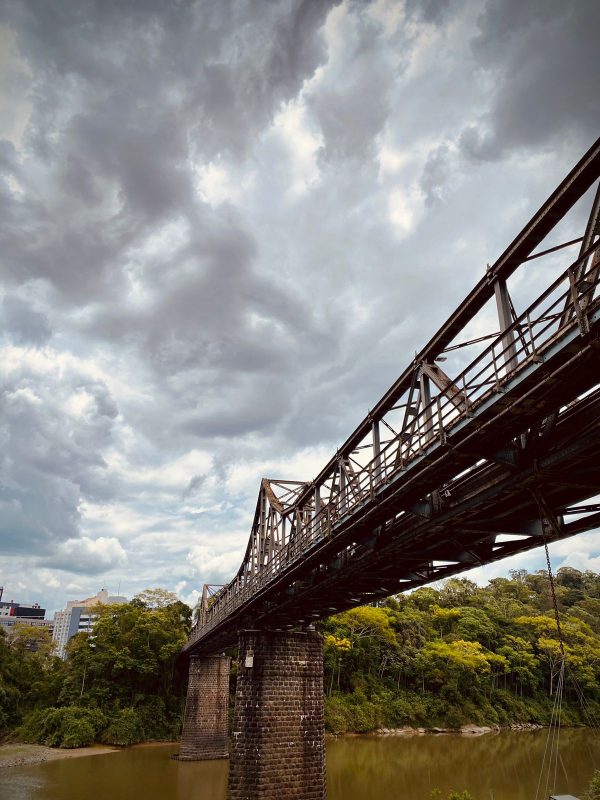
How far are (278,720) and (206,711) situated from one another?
18436 mm

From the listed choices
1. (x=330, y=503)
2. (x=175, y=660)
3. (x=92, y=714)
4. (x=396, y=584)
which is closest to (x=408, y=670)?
(x=175, y=660)

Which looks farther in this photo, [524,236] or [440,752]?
[440,752]

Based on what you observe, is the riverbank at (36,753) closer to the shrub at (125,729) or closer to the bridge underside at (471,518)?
the shrub at (125,729)

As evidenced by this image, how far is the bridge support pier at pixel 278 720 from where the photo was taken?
17.9 meters

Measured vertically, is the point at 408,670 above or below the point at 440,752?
above

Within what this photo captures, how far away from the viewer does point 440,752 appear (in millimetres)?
35719

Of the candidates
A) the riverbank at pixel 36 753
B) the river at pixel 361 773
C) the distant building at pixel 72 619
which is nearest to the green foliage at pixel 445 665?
the river at pixel 361 773

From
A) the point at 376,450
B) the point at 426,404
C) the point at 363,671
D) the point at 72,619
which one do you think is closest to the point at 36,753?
the point at 363,671

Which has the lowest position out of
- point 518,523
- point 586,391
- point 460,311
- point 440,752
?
point 440,752

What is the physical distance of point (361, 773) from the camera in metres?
28.3

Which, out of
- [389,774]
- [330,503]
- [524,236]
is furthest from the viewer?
[389,774]

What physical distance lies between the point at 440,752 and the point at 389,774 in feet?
31.4

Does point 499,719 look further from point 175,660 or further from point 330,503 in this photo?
point 330,503

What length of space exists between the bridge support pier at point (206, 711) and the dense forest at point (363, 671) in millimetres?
5445
